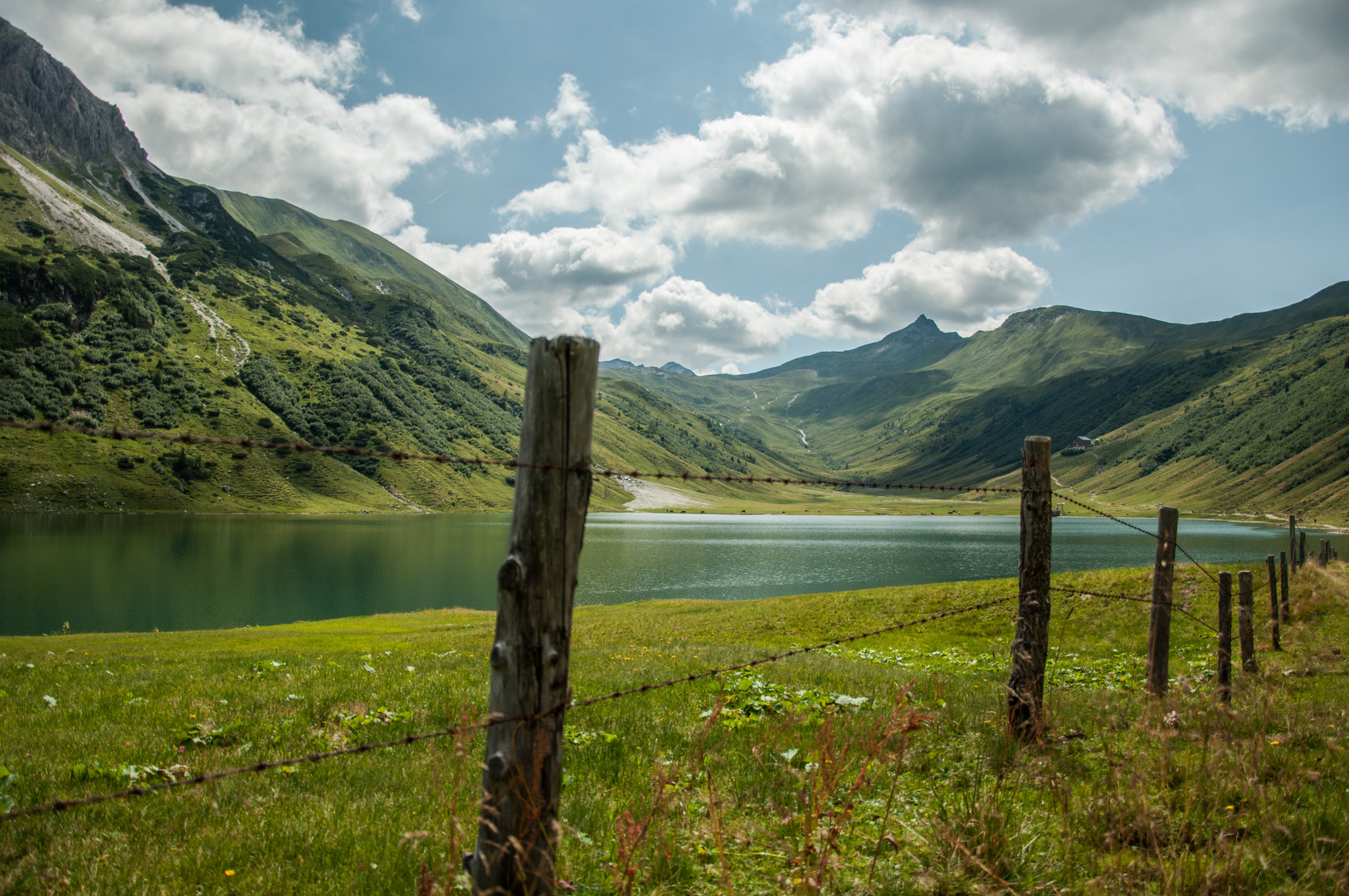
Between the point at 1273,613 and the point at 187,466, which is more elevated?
the point at 1273,613

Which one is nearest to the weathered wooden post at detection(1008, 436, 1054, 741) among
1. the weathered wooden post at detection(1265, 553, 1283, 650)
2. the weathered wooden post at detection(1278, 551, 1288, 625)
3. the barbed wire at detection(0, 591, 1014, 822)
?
the barbed wire at detection(0, 591, 1014, 822)

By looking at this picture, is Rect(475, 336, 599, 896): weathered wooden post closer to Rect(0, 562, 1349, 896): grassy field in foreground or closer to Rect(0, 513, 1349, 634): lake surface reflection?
Rect(0, 562, 1349, 896): grassy field in foreground

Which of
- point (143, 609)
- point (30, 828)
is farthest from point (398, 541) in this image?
point (30, 828)

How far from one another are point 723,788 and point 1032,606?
4.05 meters

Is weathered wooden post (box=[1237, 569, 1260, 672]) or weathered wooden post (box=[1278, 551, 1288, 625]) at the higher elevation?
weathered wooden post (box=[1237, 569, 1260, 672])

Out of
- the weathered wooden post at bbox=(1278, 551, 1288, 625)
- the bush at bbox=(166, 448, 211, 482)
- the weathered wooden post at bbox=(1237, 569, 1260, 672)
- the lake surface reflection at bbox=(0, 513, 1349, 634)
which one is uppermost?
the weathered wooden post at bbox=(1237, 569, 1260, 672)

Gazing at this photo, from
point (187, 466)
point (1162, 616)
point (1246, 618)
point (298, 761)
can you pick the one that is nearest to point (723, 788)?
point (298, 761)

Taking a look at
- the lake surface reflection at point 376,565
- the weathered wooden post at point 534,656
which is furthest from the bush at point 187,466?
the weathered wooden post at point 534,656

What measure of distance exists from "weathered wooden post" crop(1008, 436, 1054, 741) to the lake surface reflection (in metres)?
50.3

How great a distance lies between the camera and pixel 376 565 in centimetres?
7588

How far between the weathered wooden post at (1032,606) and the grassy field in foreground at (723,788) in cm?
38

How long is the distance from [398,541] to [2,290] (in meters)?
192

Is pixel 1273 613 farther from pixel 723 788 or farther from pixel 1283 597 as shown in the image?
pixel 723 788

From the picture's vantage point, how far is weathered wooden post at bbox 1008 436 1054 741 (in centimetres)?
749
